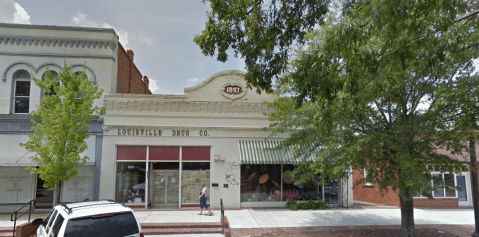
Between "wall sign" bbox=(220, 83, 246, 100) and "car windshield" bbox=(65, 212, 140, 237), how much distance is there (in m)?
10.4

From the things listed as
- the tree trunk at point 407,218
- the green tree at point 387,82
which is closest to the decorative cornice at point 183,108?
the green tree at point 387,82

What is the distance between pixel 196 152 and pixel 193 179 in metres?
1.39

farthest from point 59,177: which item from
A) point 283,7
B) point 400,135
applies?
point 400,135

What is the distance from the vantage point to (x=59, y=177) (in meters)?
12.0

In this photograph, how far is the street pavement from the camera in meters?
12.3

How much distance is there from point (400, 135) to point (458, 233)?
5.39m

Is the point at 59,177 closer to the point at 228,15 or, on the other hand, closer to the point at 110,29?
the point at 110,29

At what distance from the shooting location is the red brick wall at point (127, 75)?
17.3m

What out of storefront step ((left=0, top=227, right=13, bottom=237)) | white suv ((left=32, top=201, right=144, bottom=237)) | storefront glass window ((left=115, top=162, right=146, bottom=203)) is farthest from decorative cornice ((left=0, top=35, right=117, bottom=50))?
white suv ((left=32, top=201, right=144, bottom=237))

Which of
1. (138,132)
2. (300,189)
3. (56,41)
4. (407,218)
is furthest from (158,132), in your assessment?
(407,218)

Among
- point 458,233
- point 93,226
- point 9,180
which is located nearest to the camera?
point 93,226

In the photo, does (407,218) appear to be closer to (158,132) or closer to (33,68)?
(158,132)

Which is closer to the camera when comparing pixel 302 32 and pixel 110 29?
pixel 302 32

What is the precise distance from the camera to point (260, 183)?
624 inches
